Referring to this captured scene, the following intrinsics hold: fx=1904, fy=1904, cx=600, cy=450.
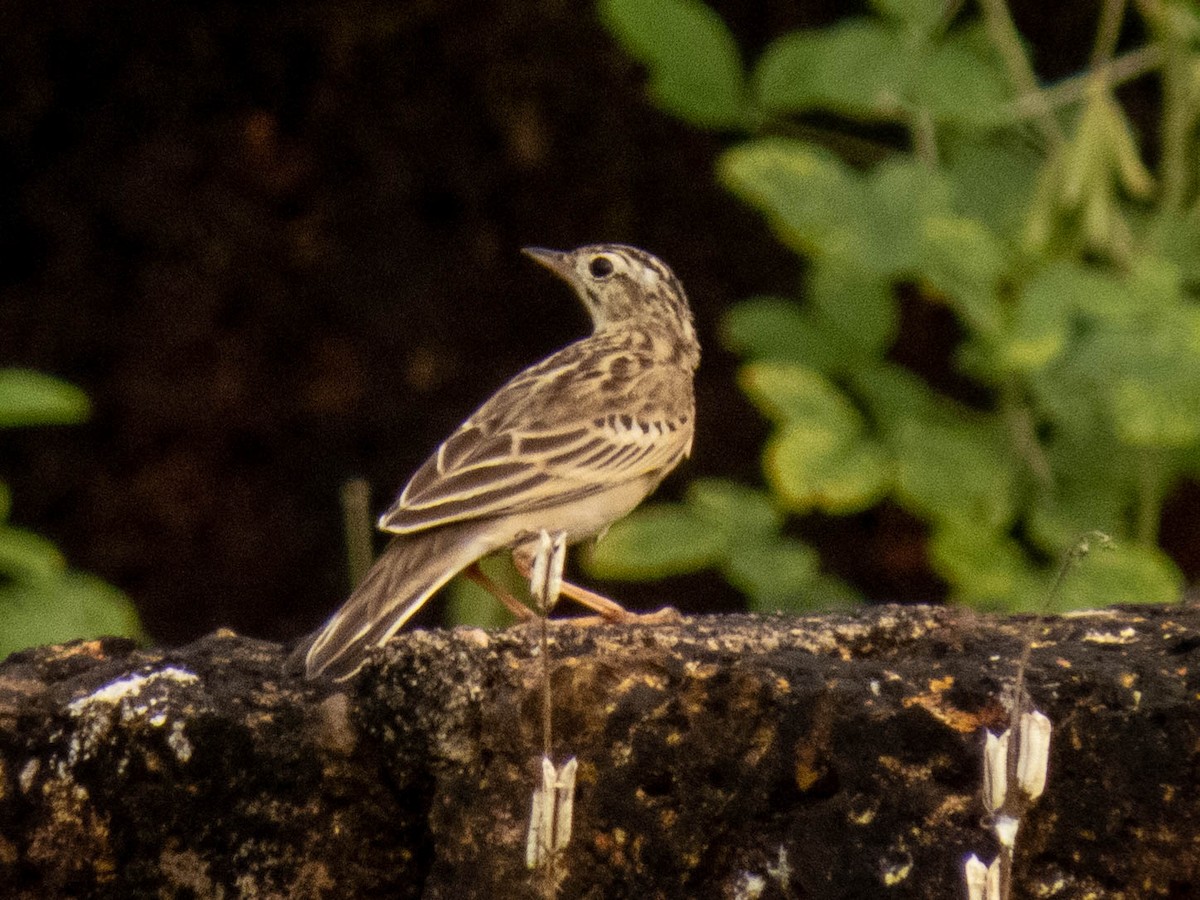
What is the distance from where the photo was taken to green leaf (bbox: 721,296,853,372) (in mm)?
6594

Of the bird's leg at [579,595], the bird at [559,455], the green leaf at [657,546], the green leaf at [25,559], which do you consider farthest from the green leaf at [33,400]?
the green leaf at [657,546]

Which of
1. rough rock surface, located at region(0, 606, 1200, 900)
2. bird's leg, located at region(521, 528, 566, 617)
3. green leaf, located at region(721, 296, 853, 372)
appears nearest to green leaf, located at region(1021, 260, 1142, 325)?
green leaf, located at region(721, 296, 853, 372)

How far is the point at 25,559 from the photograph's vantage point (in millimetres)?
5219

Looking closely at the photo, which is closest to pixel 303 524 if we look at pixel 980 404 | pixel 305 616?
pixel 305 616

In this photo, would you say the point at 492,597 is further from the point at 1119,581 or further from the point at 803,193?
the point at 1119,581

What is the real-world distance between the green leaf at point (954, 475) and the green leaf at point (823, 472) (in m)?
0.12

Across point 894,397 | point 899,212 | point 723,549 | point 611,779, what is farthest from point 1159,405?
point 611,779

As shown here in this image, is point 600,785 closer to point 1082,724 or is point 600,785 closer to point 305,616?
point 1082,724

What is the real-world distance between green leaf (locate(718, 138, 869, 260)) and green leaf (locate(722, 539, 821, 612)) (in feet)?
3.21

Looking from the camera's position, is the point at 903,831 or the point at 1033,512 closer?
the point at 903,831

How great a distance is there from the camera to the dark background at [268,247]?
731 centimetres

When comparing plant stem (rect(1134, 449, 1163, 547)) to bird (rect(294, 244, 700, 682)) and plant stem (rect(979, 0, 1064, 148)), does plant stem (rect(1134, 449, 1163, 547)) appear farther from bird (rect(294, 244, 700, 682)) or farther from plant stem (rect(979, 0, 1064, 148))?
bird (rect(294, 244, 700, 682))

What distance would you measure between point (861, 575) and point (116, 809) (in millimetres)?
5137

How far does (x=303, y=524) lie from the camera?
7566 mm
